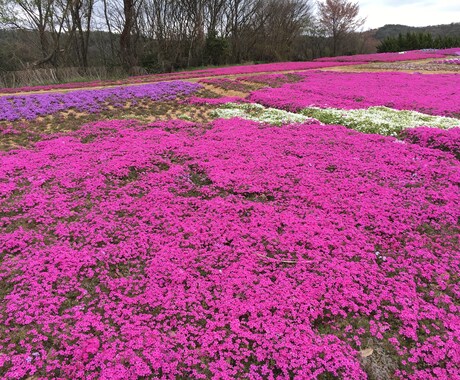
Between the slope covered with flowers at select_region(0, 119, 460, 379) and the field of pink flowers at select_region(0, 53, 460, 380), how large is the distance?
24mm

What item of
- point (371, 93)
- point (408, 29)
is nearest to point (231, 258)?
point (371, 93)

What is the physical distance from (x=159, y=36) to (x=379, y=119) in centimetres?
3844

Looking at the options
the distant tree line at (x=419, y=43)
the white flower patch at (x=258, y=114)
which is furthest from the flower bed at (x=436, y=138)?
the distant tree line at (x=419, y=43)

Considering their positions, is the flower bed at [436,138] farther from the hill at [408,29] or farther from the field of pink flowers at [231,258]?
the hill at [408,29]

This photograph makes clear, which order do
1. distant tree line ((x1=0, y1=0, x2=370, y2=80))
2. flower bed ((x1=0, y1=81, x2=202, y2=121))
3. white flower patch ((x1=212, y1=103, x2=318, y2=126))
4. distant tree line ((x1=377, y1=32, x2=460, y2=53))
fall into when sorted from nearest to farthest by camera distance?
1. white flower patch ((x1=212, y1=103, x2=318, y2=126))
2. flower bed ((x1=0, y1=81, x2=202, y2=121))
3. distant tree line ((x1=0, y1=0, x2=370, y2=80))
4. distant tree line ((x1=377, y1=32, x2=460, y2=53))

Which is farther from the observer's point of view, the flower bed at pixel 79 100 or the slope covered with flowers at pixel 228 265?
the flower bed at pixel 79 100

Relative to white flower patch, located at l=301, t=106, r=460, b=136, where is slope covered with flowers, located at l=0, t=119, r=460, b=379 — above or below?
below

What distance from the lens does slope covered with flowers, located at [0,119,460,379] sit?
3.89 meters

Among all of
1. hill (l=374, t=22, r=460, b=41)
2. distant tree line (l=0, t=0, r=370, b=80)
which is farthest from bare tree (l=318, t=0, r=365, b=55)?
hill (l=374, t=22, r=460, b=41)

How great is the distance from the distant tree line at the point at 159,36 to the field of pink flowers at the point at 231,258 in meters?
30.1

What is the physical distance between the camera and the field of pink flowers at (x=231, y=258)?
3900mm

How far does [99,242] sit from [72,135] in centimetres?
639

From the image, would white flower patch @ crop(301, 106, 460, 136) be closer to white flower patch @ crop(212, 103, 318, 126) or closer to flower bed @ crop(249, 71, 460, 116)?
white flower patch @ crop(212, 103, 318, 126)

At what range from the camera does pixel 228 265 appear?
528 cm
